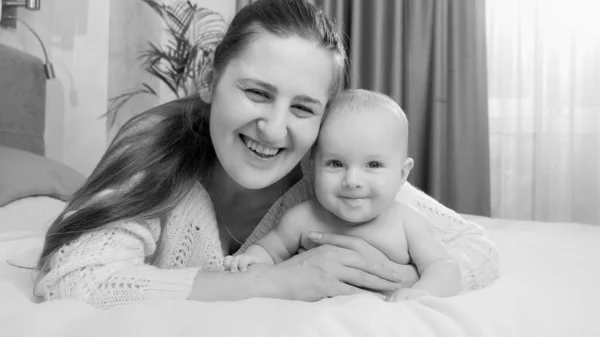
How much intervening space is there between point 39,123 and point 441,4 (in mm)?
2501

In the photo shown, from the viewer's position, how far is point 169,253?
3.84ft

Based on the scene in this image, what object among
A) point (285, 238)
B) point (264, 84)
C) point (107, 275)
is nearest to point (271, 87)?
point (264, 84)

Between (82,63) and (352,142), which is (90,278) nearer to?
(352,142)

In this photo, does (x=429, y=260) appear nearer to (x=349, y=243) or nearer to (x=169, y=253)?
(x=349, y=243)

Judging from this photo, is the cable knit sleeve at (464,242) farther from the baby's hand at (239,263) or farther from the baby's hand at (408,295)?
the baby's hand at (239,263)

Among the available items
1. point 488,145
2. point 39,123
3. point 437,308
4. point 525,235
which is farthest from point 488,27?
point 437,308

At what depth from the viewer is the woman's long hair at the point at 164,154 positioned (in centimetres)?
100

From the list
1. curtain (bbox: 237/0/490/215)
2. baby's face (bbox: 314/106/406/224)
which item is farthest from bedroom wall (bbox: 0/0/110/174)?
baby's face (bbox: 314/106/406/224)

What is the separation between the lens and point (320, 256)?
1.01 metres

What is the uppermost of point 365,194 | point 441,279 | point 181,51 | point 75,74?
point 181,51

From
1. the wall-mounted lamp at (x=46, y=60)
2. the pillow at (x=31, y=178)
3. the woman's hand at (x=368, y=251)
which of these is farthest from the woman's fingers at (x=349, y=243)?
the wall-mounted lamp at (x=46, y=60)

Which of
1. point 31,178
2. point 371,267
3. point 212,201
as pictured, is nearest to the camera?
point 371,267

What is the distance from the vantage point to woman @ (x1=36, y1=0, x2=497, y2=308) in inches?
35.8

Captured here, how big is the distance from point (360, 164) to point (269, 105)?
0.73 feet
